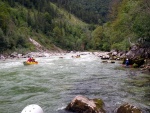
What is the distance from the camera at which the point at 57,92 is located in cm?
1475

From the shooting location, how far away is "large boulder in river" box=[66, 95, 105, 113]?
1039 centimetres

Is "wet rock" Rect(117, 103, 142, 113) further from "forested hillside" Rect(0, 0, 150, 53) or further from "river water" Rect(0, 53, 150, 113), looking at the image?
"forested hillside" Rect(0, 0, 150, 53)

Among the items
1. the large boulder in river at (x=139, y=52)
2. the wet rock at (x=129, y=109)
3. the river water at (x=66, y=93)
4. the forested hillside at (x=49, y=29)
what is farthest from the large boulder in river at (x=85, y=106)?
the large boulder in river at (x=139, y=52)

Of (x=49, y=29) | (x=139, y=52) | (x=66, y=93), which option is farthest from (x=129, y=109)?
(x=49, y=29)

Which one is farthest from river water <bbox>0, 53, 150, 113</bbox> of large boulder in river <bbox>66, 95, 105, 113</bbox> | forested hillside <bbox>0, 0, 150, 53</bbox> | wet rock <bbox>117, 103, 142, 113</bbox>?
forested hillside <bbox>0, 0, 150, 53</bbox>

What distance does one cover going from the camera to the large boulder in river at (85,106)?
409 inches

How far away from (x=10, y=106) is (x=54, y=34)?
93.0 metres

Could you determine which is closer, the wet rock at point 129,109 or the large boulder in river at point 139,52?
the wet rock at point 129,109

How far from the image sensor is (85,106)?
34.6ft

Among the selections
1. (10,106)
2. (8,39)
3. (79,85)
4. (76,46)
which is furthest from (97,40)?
(10,106)

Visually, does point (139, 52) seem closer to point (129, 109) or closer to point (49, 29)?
point (129, 109)

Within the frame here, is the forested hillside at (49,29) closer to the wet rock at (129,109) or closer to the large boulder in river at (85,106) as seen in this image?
the large boulder in river at (85,106)

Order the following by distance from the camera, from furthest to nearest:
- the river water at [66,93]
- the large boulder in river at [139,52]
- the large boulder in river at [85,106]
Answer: the large boulder in river at [139,52]
the river water at [66,93]
the large boulder in river at [85,106]

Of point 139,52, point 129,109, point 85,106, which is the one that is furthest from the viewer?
point 139,52
